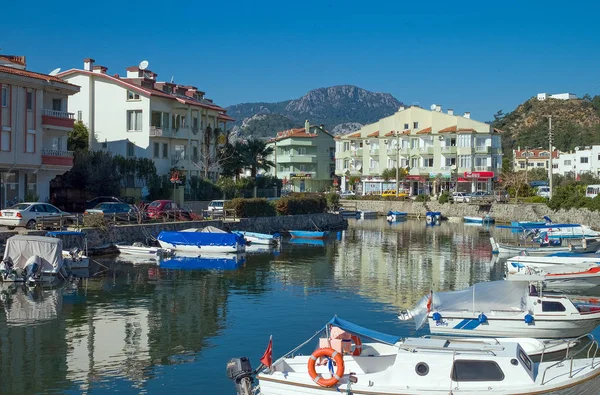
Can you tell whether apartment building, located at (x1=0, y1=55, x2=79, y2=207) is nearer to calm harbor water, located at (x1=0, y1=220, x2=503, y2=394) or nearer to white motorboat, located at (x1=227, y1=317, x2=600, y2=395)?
calm harbor water, located at (x1=0, y1=220, x2=503, y2=394)

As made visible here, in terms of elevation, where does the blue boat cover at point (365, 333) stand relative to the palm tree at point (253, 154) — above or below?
below

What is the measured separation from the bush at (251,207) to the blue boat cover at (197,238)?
13.4 meters

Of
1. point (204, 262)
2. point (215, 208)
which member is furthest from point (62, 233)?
point (215, 208)

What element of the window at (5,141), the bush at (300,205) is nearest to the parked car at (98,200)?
the window at (5,141)

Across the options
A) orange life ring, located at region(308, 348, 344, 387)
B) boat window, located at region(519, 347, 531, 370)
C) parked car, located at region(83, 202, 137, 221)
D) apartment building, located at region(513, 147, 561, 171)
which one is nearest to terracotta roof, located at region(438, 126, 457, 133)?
apartment building, located at region(513, 147, 561, 171)

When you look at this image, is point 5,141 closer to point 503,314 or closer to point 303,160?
point 503,314

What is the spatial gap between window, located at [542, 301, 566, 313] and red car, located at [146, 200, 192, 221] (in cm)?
3561

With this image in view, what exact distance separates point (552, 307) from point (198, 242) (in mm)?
30044

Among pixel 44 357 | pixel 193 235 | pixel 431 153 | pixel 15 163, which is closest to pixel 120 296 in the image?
pixel 44 357

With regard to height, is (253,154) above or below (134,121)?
below

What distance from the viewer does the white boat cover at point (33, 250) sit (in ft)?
121

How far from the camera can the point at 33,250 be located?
37219 mm

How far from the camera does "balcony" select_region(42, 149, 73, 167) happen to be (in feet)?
179

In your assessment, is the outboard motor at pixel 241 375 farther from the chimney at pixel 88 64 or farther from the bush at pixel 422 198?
the bush at pixel 422 198
